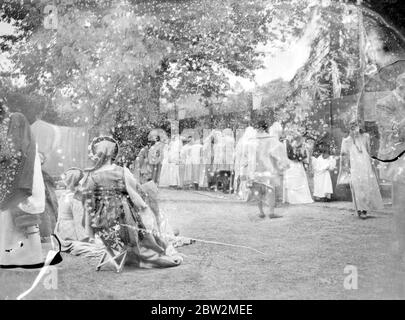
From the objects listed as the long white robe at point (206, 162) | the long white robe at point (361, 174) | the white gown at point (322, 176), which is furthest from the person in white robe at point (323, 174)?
the long white robe at point (206, 162)

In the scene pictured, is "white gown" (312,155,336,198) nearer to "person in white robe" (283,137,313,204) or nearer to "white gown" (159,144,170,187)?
"person in white robe" (283,137,313,204)

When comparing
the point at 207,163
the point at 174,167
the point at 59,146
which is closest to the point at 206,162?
the point at 207,163

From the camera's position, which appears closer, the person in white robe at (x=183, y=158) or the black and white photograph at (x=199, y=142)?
the black and white photograph at (x=199, y=142)

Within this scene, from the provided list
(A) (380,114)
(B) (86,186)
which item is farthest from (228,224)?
(A) (380,114)

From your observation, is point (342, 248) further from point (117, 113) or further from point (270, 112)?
point (117, 113)

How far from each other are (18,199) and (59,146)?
50 cm

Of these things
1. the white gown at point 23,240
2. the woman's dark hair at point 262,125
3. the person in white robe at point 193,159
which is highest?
the woman's dark hair at point 262,125

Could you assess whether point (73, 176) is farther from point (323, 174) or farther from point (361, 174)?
point (361, 174)

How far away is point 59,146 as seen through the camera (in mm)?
3459

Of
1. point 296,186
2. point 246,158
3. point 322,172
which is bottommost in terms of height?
point 296,186

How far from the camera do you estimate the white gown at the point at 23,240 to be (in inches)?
134

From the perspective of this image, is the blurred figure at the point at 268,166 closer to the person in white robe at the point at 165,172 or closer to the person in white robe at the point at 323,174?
the person in white robe at the point at 323,174

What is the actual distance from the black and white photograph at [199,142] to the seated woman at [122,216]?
0.01m

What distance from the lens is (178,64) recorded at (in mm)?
3498
